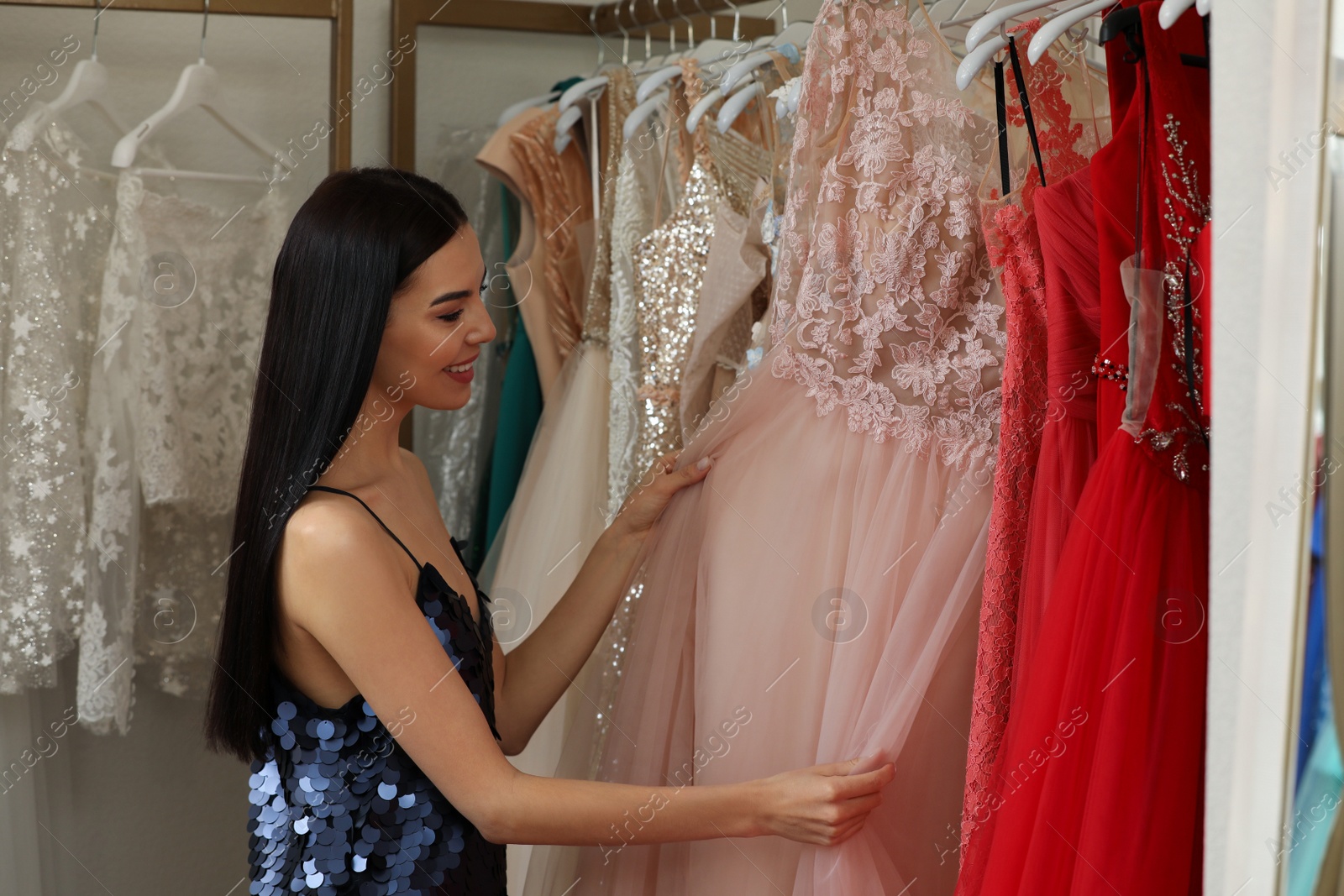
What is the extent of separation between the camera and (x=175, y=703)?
2107 mm

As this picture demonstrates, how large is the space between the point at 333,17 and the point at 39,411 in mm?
812

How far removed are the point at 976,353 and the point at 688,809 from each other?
21.5 inches

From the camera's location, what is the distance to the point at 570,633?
1.45 metres

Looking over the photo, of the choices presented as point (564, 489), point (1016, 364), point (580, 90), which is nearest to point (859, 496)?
point (1016, 364)

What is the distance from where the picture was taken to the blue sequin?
1.21m

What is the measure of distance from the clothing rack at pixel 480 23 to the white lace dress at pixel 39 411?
0.55 meters

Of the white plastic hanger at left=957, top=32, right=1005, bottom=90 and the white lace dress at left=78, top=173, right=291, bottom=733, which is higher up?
the white plastic hanger at left=957, top=32, right=1005, bottom=90

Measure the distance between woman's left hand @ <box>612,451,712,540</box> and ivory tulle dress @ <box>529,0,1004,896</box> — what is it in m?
0.06

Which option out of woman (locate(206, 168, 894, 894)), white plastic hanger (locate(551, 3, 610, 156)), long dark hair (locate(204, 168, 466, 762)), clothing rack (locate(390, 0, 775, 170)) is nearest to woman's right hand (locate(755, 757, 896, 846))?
woman (locate(206, 168, 894, 894))

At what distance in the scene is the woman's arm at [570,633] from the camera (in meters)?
1.44

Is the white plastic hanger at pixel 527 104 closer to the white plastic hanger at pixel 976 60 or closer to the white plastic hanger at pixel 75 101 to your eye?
the white plastic hanger at pixel 75 101

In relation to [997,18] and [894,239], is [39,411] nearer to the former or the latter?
[894,239]

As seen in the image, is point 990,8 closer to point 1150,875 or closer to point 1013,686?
point 1013,686

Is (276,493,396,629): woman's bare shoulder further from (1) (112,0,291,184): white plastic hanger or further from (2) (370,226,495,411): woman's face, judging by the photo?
(1) (112,0,291,184): white plastic hanger
